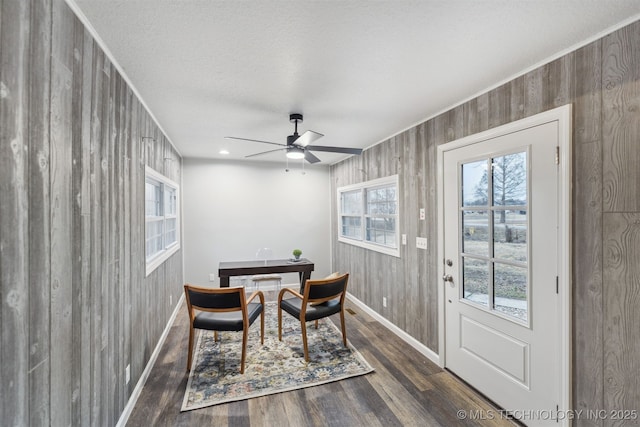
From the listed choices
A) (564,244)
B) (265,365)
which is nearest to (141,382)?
(265,365)

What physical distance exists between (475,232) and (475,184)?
0.40 meters

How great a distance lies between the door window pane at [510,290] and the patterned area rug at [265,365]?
1308 millimetres

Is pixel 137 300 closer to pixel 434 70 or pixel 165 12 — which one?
pixel 165 12

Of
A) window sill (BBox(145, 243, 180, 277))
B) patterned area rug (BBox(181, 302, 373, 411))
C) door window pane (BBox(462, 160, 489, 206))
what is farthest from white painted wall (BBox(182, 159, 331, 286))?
door window pane (BBox(462, 160, 489, 206))

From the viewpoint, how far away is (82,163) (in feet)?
4.62

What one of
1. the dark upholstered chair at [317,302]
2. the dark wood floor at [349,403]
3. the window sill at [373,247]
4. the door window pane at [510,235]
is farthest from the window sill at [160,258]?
the door window pane at [510,235]

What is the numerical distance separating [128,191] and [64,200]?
91 cm

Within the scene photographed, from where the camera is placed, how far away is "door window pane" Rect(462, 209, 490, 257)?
7.14 feet

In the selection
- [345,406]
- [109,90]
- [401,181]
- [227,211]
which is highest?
[109,90]

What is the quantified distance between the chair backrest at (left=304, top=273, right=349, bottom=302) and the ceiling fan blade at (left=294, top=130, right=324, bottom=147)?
1317 millimetres

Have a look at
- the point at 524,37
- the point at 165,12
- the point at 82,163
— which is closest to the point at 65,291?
the point at 82,163

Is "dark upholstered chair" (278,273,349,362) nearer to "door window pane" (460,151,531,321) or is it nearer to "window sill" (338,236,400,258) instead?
"window sill" (338,236,400,258)

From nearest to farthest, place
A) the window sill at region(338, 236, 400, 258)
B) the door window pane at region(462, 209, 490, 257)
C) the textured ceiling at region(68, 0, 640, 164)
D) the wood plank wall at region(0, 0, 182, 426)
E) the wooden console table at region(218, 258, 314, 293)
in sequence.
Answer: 1. the wood plank wall at region(0, 0, 182, 426)
2. the textured ceiling at region(68, 0, 640, 164)
3. the door window pane at region(462, 209, 490, 257)
4. the window sill at region(338, 236, 400, 258)
5. the wooden console table at region(218, 258, 314, 293)

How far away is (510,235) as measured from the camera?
6.57 feet
